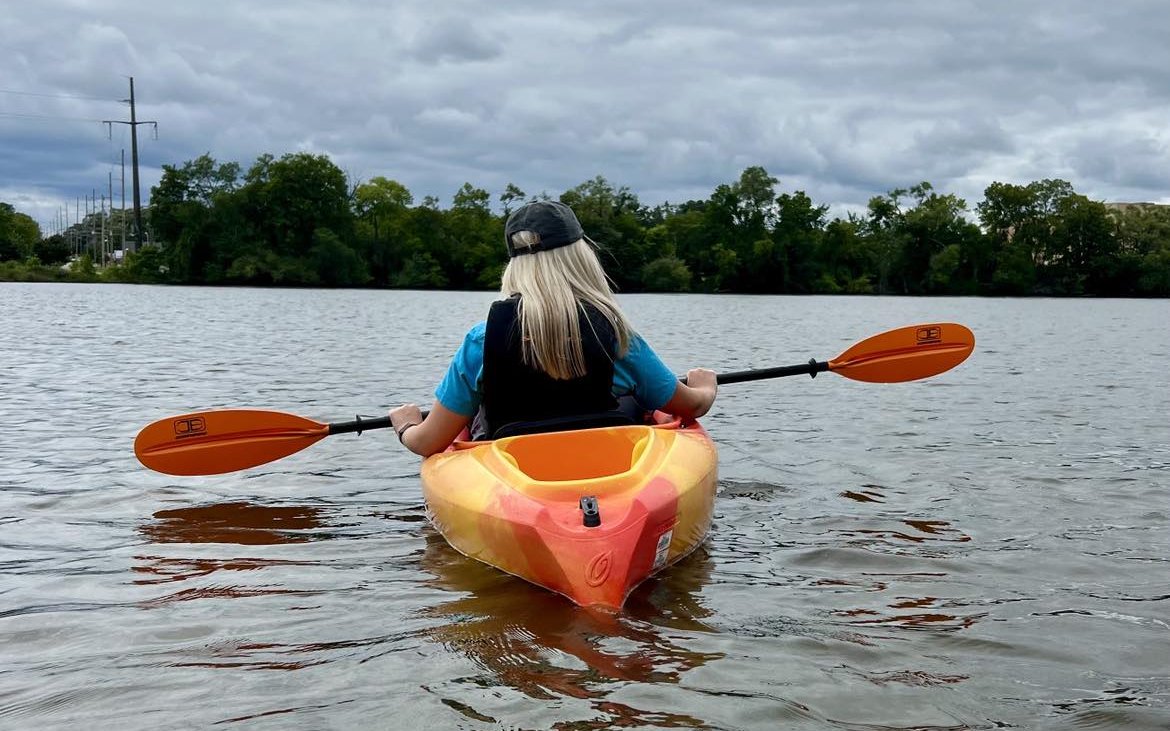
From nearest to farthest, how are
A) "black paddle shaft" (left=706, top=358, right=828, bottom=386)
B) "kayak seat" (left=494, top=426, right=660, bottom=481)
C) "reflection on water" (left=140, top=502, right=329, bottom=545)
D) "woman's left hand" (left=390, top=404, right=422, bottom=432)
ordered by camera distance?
"kayak seat" (left=494, top=426, right=660, bottom=481) < "woman's left hand" (left=390, top=404, right=422, bottom=432) < "reflection on water" (left=140, top=502, right=329, bottom=545) < "black paddle shaft" (left=706, top=358, right=828, bottom=386)

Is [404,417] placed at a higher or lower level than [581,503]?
higher

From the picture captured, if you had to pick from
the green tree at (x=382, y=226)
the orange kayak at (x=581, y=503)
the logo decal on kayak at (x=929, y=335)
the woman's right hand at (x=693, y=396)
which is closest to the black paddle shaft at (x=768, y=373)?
the woman's right hand at (x=693, y=396)

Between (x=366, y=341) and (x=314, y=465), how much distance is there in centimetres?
1256

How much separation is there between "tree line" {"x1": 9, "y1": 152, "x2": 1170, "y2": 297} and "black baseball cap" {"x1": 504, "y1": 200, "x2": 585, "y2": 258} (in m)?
70.8

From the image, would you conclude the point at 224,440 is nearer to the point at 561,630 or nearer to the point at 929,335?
the point at 561,630

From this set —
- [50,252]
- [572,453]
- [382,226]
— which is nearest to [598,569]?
[572,453]

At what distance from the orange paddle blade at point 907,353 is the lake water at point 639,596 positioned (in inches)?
26.7

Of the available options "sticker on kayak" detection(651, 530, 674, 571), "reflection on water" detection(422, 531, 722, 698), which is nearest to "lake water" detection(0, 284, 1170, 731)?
"reflection on water" detection(422, 531, 722, 698)

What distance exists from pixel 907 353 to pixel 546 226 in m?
3.77

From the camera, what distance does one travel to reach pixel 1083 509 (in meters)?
5.88

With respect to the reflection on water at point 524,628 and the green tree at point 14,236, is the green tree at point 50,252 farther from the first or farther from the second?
the reflection on water at point 524,628

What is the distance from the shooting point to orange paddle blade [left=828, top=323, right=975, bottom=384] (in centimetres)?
714

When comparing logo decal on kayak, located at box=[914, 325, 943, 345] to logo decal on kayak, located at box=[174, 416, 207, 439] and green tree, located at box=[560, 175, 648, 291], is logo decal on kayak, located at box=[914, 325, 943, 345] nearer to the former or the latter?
logo decal on kayak, located at box=[174, 416, 207, 439]

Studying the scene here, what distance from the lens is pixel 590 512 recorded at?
381 cm
